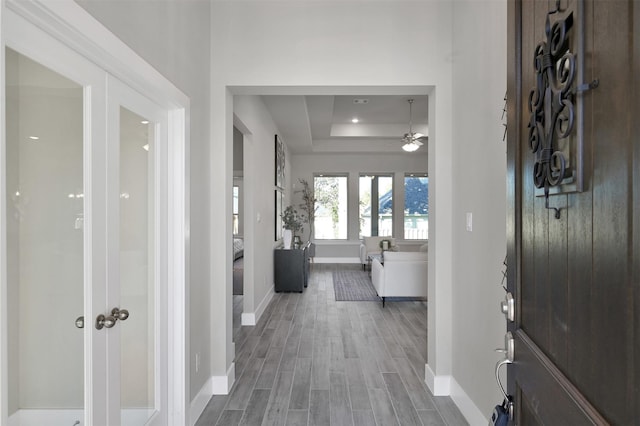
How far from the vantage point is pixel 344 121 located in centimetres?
776

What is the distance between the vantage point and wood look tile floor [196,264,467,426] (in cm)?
245

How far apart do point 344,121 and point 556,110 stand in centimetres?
719

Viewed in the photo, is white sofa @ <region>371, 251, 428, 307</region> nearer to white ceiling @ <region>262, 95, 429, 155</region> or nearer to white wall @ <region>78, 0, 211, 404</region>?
white ceiling @ <region>262, 95, 429, 155</region>

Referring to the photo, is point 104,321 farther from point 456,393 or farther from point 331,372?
point 456,393

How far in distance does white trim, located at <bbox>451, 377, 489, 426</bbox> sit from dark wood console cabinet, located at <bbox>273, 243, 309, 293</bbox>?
3532 millimetres

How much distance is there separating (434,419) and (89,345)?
2.13m

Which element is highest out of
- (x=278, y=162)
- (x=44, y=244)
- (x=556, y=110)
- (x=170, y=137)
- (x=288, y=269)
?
(x=278, y=162)

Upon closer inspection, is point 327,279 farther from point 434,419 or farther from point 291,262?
point 434,419

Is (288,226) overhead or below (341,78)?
below

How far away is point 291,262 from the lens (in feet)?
19.5

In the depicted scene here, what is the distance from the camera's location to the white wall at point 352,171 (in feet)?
30.7

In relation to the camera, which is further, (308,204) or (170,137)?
(308,204)

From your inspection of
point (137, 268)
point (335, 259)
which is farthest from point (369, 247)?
point (137, 268)

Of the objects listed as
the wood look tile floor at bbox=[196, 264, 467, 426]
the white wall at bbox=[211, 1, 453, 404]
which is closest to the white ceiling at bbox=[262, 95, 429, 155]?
the white wall at bbox=[211, 1, 453, 404]
